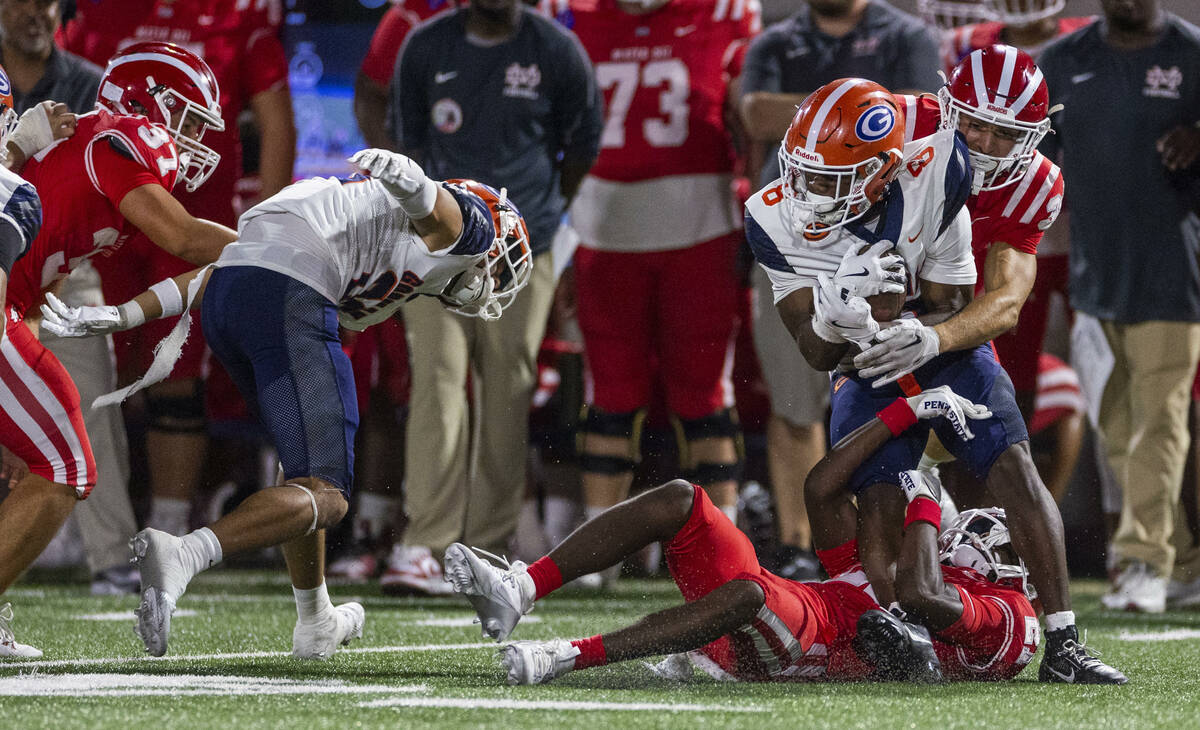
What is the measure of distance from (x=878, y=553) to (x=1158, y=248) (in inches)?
97.6

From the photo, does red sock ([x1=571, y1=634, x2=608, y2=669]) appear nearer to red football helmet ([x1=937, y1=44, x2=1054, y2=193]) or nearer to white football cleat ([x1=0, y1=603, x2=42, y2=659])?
white football cleat ([x1=0, y1=603, x2=42, y2=659])

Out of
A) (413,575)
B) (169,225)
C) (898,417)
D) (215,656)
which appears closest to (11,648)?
(215,656)

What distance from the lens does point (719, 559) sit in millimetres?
3312

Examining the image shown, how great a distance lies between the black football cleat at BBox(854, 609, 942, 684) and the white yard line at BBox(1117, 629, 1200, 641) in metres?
1.33

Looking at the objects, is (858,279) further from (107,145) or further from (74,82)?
(74,82)

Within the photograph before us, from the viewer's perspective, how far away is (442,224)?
373cm

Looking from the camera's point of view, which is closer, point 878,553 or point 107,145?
point 878,553

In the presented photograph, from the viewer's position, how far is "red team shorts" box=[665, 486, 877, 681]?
10.8 feet

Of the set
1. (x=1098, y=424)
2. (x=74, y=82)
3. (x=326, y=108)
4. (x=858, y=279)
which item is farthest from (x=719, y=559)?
(x=326, y=108)

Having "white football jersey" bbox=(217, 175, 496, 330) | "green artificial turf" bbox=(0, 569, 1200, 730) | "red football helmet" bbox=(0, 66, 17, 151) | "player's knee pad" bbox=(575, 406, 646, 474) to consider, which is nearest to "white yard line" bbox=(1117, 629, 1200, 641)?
"green artificial turf" bbox=(0, 569, 1200, 730)

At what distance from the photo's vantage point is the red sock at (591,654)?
3.28 metres

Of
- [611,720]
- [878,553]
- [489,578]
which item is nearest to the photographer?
[611,720]

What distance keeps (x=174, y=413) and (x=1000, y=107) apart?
320cm

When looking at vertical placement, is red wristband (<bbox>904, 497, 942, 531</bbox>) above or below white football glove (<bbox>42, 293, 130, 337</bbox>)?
below
